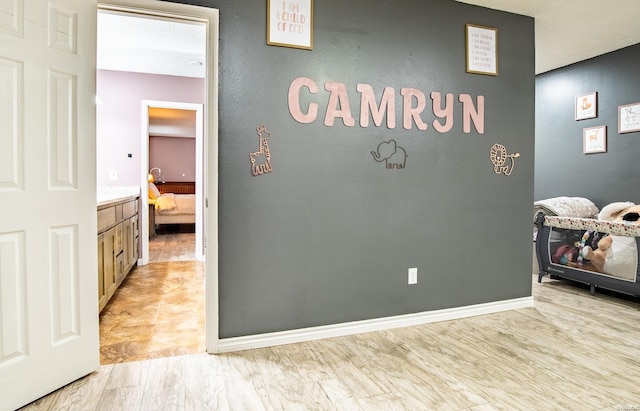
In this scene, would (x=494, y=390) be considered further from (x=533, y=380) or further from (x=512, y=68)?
(x=512, y=68)

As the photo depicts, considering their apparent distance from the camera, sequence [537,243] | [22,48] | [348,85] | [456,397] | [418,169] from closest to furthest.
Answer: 1. [22,48]
2. [456,397]
3. [348,85]
4. [418,169]
5. [537,243]

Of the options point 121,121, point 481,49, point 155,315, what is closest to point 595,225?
point 481,49

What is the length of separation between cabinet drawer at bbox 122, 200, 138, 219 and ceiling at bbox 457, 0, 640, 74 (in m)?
3.49

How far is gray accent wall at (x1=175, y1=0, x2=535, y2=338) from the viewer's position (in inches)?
91.7

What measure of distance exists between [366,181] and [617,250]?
2.41 m

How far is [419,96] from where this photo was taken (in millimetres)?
2766

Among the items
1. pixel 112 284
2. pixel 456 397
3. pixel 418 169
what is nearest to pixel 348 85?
pixel 418 169

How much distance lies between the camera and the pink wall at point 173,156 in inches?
425

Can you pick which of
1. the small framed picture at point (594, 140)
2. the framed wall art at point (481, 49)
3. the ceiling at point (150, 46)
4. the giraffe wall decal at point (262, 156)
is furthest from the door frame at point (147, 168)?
the small framed picture at point (594, 140)

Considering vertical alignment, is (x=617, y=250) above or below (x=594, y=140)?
below

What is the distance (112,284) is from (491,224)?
3.15 m

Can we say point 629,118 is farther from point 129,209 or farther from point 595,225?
point 129,209

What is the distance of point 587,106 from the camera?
415cm

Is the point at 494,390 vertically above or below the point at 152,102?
below
